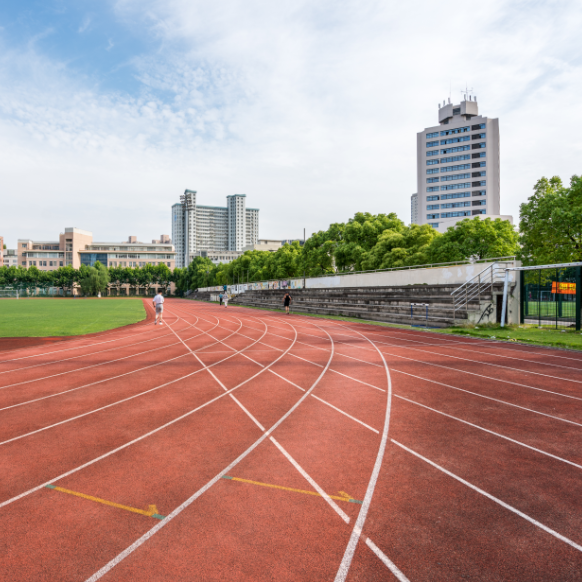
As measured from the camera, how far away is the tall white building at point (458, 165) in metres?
91.2

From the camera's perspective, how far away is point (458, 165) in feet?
308


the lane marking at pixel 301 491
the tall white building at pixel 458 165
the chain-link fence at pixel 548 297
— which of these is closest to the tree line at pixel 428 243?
the chain-link fence at pixel 548 297

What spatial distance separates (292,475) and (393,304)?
22.4 m

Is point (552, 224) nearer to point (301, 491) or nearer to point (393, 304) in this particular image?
point (393, 304)

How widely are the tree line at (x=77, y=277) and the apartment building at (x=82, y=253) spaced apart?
61.8 ft

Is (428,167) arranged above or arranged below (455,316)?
above

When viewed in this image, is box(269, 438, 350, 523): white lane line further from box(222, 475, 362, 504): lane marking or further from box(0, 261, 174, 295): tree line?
box(0, 261, 174, 295): tree line

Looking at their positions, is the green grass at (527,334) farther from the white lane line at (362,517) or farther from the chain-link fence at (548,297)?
the white lane line at (362,517)

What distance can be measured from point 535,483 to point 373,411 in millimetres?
2799

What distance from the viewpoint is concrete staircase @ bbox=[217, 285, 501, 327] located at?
20.4 metres

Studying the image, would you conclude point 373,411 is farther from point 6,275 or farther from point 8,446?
point 6,275

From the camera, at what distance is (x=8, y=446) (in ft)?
17.3

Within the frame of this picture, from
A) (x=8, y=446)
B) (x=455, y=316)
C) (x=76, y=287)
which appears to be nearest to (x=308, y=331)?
(x=455, y=316)

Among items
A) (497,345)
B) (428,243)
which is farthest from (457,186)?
(497,345)
